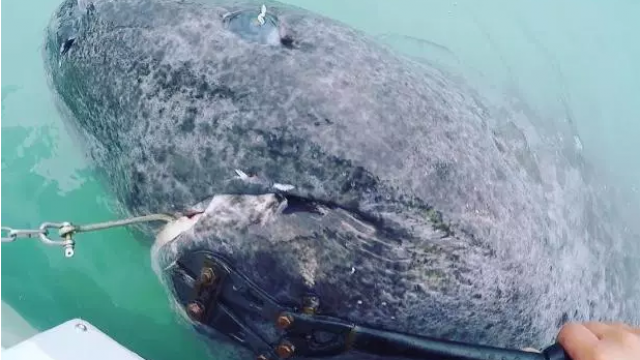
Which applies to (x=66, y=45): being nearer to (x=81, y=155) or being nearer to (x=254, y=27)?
(x=81, y=155)

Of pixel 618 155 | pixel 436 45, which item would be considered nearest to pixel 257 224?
pixel 436 45

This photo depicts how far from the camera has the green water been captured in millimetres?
3912

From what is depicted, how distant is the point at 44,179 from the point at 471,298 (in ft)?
8.97

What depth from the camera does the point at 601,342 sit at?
102 inches

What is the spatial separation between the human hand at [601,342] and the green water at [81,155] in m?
1.83

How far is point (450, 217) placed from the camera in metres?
2.64

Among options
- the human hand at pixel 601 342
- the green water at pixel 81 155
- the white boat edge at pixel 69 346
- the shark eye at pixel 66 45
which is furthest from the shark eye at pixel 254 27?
the human hand at pixel 601 342

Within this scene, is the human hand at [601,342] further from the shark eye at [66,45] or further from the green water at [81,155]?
the shark eye at [66,45]

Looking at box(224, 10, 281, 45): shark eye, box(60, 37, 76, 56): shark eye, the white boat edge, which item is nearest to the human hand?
box(224, 10, 281, 45): shark eye

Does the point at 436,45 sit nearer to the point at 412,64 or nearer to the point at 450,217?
the point at 412,64

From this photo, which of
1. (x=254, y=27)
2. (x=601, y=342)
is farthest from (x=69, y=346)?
(x=601, y=342)

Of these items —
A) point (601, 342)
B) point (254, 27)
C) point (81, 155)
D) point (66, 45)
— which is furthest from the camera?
point (81, 155)

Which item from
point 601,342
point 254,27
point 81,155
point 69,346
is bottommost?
point 69,346

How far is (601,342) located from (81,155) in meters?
2.75
